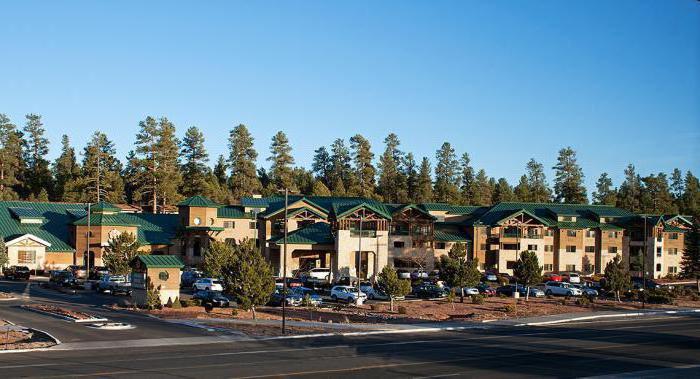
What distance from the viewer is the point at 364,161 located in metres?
144

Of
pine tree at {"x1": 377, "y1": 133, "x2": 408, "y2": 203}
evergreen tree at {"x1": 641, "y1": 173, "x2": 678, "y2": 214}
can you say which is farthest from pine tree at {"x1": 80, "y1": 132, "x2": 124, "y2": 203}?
evergreen tree at {"x1": 641, "y1": 173, "x2": 678, "y2": 214}

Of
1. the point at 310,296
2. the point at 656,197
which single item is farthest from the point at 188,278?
the point at 656,197

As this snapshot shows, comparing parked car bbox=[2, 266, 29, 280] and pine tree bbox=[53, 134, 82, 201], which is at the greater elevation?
pine tree bbox=[53, 134, 82, 201]

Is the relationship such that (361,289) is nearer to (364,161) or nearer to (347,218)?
(347,218)

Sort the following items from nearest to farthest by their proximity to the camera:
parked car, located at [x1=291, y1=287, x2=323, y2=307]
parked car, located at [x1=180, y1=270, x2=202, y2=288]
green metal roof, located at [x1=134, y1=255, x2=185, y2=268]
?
green metal roof, located at [x1=134, y1=255, x2=185, y2=268] → parked car, located at [x1=291, y1=287, x2=323, y2=307] → parked car, located at [x1=180, y1=270, x2=202, y2=288]

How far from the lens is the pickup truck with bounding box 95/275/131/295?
58.6 metres

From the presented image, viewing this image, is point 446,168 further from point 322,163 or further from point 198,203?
point 198,203

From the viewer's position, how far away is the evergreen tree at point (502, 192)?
491 feet

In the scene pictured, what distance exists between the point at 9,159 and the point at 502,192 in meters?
95.1

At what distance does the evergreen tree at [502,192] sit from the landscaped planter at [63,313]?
4495 inches

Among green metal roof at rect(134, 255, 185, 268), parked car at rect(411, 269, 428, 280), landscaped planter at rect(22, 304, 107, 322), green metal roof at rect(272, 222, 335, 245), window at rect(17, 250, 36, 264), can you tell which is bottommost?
parked car at rect(411, 269, 428, 280)

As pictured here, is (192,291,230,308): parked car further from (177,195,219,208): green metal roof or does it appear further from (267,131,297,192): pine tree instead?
(267,131,297,192): pine tree

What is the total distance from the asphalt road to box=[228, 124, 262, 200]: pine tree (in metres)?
94.5

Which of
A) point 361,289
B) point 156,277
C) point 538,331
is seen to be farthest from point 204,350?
point 361,289
